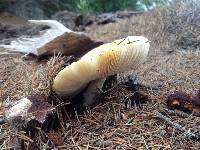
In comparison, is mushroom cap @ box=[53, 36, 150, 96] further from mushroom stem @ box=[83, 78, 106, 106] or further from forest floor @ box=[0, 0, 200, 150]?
forest floor @ box=[0, 0, 200, 150]

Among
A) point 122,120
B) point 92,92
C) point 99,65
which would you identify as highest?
point 99,65

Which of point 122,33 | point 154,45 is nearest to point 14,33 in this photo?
point 122,33

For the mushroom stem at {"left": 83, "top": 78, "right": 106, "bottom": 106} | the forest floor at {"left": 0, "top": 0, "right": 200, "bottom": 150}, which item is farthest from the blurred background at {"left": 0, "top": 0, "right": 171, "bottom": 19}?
the mushroom stem at {"left": 83, "top": 78, "right": 106, "bottom": 106}

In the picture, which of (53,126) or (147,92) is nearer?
(53,126)

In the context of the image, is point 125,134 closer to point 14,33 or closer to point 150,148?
point 150,148

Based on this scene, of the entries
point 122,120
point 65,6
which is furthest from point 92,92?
point 65,6

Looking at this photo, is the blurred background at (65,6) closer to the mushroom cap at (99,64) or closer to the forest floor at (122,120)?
the forest floor at (122,120)

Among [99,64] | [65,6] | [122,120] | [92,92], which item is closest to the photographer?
[99,64]

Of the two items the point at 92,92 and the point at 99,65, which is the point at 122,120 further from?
the point at 99,65

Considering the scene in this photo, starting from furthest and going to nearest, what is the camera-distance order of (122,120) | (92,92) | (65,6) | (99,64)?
(65,6) < (92,92) < (122,120) < (99,64)
